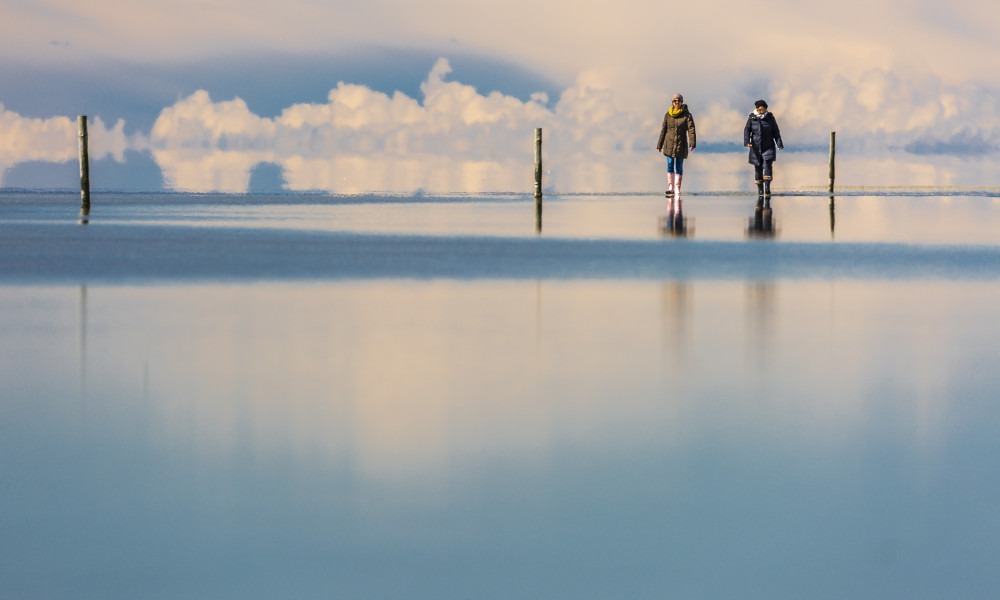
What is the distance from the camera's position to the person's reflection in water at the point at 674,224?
23611mm

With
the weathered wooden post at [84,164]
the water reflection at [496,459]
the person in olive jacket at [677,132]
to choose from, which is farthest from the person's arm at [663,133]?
the water reflection at [496,459]

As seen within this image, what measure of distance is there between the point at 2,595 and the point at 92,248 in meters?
16.3

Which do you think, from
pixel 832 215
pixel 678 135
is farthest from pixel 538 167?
pixel 832 215

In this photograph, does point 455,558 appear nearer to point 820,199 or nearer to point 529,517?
point 529,517

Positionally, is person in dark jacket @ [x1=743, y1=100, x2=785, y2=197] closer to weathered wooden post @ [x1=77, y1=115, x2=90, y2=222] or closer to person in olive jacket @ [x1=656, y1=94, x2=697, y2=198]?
person in olive jacket @ [x1=656, y1=94, x2=697, y2=198]

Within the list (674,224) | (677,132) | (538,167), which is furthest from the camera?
(538,167)

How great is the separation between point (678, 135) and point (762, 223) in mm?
5373

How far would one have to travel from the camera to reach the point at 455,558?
4672 mm

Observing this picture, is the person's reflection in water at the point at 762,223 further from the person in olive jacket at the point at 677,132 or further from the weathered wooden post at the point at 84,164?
the weathered wooden post at the point at 84,164

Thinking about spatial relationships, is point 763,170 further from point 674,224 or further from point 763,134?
point 674,224

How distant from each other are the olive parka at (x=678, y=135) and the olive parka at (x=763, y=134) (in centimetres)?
160

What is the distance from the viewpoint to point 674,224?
88.4 ft

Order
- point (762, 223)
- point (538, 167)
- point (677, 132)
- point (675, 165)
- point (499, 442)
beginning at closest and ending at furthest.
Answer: point (499, 442)
point (762, 223)
point (677, 132)
point (675, 165)
point (538, 167)

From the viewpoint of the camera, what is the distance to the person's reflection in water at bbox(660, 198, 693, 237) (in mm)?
23611
